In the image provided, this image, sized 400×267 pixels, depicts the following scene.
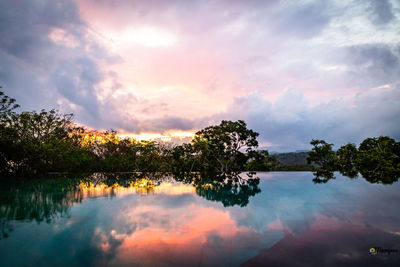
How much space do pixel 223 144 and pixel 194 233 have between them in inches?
815

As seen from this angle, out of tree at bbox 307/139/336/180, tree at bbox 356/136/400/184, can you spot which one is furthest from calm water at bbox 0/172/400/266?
tree at bbox 307/139/336/180

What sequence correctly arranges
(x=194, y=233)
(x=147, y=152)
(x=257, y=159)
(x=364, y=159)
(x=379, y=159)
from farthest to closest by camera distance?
1. (x=147, y=152)
2. (x=257, y=159)
3. (x=364, y=159)
4. (x=379, y=159)
5. (x=194, y=233)

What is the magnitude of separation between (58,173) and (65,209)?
21820 millimetres

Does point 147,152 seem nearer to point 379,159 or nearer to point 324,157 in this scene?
point 324,157

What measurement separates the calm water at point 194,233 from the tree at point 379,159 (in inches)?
535

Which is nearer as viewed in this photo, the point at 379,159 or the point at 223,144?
the point at 379,159

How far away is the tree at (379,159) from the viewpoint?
21203 millimetres

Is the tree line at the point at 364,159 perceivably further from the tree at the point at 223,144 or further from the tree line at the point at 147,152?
the tree at the point at 223,144

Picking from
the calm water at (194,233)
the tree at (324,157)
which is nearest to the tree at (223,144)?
the tree at (324,157)

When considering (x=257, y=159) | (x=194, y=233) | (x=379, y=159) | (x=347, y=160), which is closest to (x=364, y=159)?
(x=379, y=159)

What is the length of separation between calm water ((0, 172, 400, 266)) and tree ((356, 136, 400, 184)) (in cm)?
1359

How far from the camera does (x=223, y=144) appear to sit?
2670 cm

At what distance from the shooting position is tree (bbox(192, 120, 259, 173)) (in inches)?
1041

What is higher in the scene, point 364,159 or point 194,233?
point 364,159
